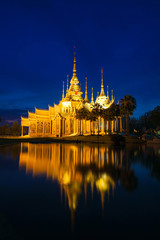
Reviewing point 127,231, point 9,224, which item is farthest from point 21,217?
point 127,231

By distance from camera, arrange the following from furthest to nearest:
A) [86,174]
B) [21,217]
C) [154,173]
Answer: [154,173] → [86,174] → [21,217]

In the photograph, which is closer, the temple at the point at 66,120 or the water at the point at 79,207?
the water at the point at 79,207

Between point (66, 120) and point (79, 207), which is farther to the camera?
point (66, 120)

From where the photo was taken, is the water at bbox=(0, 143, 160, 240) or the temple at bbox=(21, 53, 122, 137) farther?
the temple at bbox=(21, 53, 122, 137)

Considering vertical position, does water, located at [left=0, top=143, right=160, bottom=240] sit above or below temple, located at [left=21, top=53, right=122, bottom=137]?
below

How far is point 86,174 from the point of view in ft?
34.9

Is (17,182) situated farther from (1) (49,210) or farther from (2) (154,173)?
(2) (154,173)

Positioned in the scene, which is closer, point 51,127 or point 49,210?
point 49,210

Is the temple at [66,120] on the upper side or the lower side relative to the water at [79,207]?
upper

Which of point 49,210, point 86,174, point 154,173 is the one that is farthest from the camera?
A: point 154,173

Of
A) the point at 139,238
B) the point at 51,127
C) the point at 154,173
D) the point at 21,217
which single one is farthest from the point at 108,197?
the point at 51,127

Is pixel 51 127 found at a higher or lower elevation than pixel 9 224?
higher

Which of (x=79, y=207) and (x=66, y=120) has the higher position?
(x=66, y=120)

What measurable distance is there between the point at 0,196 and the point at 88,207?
337cm
